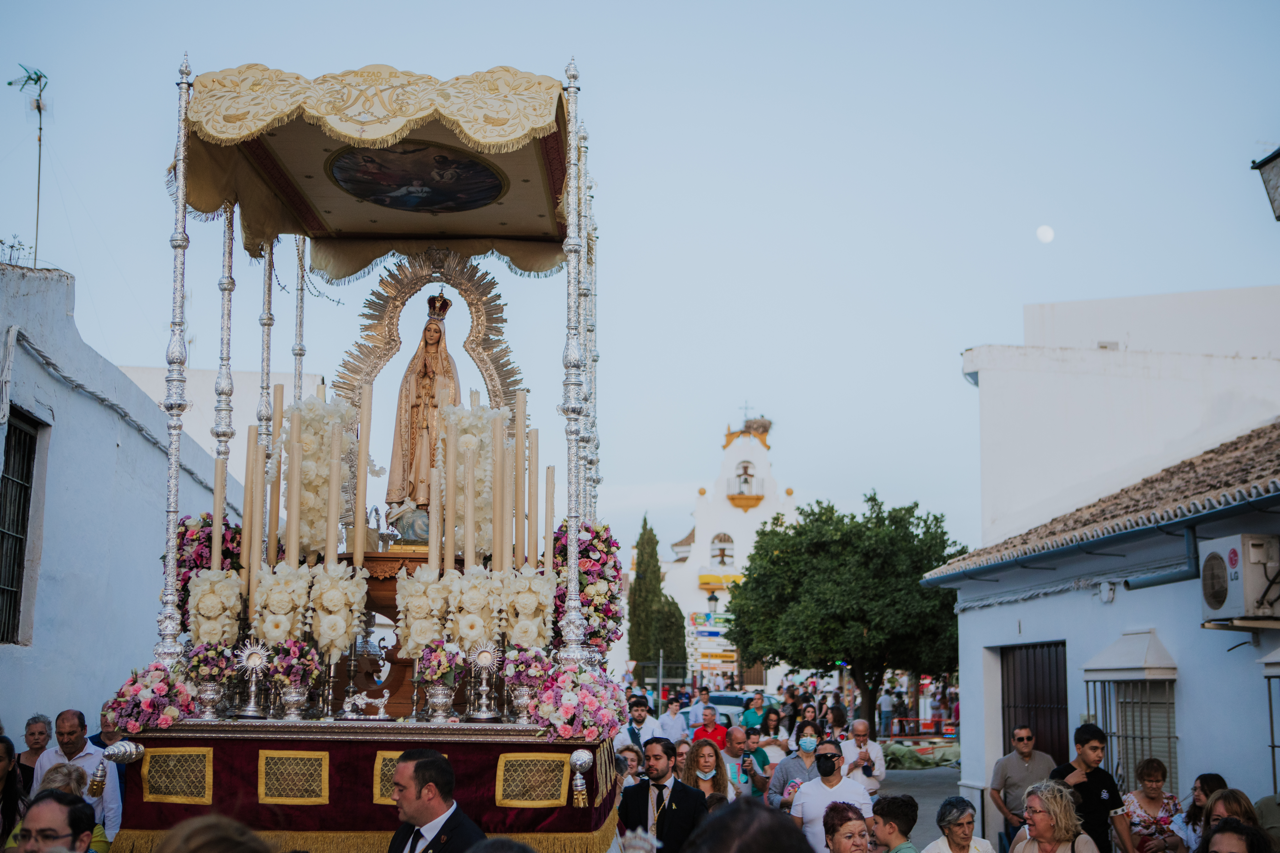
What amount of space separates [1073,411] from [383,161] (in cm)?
1174

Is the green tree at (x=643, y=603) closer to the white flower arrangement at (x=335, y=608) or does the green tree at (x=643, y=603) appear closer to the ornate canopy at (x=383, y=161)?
the ornate canopy at (x=383, y=161)

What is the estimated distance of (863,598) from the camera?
77.4 feet

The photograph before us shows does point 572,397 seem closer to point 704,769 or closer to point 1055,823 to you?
point 704,769

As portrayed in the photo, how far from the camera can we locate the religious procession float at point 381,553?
6121mm

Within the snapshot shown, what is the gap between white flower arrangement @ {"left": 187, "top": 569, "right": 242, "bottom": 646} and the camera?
6.43 metres

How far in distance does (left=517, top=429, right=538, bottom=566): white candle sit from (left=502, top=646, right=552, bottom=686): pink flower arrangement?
0.85 meters

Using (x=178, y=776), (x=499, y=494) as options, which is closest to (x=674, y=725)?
(x=499, y=494)

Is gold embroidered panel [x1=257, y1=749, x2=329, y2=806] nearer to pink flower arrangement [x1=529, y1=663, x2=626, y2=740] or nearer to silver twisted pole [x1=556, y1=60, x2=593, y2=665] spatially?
pink flower arrangement [x1=529, y1=663, x2=626, y2=740]

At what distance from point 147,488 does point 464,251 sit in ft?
16.7

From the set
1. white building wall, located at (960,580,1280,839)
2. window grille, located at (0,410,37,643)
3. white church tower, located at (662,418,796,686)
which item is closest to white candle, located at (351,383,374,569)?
window grille, located at (0,410,37,643)

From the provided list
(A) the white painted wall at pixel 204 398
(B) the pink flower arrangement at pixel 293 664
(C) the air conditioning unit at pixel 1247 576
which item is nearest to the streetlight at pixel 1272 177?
(C) the air conditioning unit at pixel 1247 576

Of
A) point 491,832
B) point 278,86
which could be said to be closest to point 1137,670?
point 491,832

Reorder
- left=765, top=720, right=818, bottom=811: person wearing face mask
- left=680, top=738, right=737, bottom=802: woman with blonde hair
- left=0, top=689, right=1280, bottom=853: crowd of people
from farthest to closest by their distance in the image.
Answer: left=765, top=720, right=818, bottom=811: person wearing face mask → left=680, top=738, right=737, bottom=802: woman with blonde hair → left=0, top=689, right=1280, bottom=853: crowd of people

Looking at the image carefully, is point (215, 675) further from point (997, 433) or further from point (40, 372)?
point (997, 433)
